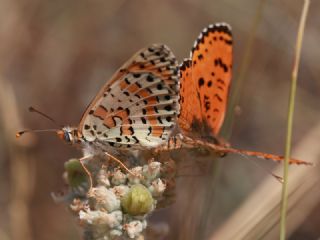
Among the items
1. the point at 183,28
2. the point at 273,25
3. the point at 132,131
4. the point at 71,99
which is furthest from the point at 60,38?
the point at 132,131

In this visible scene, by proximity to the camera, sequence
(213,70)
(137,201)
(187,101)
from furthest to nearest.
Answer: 1. (213,70)
2. (187,101)
3. (137,201)

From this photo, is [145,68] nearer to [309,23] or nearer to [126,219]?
[126,219]

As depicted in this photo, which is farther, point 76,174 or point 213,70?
point 213,70

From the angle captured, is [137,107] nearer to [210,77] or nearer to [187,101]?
[187,101]

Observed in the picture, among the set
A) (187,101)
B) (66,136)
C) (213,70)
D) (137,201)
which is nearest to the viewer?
(137,201)

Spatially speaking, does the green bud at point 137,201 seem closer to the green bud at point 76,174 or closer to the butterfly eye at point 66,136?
the green bud at point 76,174

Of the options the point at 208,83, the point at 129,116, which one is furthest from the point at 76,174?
the point at 208,83

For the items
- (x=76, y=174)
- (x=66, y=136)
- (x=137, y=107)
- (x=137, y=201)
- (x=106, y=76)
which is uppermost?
(x=106, y=76)
